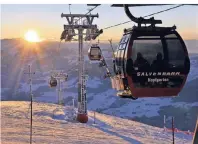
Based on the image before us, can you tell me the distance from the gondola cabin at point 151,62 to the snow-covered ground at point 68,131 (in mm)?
9455

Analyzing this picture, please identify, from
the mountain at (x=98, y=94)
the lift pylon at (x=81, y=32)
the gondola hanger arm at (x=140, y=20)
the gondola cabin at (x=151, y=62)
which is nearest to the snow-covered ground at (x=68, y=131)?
the lift pylon at (x=81, y=32)

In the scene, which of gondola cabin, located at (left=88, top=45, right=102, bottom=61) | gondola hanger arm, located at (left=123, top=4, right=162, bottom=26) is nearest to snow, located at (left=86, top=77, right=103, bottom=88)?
gondola cabin, located at (left=88, top=45, right=102, bottom=61)

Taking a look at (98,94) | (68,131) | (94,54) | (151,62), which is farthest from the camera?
(98,94)

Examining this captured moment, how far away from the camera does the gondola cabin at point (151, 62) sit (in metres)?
8.30

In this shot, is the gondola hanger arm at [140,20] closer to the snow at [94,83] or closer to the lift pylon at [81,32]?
the lift pylon at [81,32]

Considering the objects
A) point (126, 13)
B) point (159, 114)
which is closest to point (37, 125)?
point (126, 13)

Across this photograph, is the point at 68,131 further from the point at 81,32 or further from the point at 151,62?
the point at 151,62

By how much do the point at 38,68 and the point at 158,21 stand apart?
161646 millimetres

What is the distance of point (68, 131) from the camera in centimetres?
2150

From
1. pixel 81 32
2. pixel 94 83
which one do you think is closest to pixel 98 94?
pixel 94 83

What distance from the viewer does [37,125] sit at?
22.6 meters

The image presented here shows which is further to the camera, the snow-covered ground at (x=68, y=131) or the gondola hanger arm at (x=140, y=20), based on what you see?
the snow-covered ground at (x=68, y=131)

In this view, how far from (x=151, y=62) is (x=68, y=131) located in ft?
44.7

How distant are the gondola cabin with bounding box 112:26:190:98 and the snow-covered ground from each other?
31.0 ft
